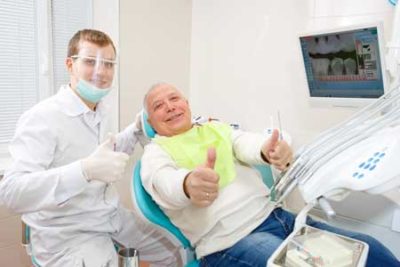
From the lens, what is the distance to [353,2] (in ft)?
5.17

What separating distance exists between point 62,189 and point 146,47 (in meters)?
1.18

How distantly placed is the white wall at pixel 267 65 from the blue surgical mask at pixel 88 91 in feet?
2.95

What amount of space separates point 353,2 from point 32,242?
1.69 metres

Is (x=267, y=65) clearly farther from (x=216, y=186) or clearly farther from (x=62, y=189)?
(x=62, y=189)

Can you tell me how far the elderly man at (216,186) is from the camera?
110cm

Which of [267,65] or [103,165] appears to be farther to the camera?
[267,65]

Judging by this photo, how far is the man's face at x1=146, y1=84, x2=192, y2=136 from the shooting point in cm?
141

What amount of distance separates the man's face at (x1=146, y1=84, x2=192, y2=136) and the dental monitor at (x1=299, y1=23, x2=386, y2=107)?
1.75 feet

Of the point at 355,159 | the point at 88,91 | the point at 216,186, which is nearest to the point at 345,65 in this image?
the point at 355,159

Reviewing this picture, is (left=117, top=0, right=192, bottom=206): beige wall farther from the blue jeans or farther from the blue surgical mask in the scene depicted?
the blue jeans

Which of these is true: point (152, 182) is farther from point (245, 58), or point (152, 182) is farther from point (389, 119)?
point (245, 58)

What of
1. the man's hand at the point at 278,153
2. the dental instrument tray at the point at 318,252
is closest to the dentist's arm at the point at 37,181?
the man's hand at the point at 278,153

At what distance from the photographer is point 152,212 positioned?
4.17ft

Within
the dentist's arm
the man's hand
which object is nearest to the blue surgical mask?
the dentist's arm
